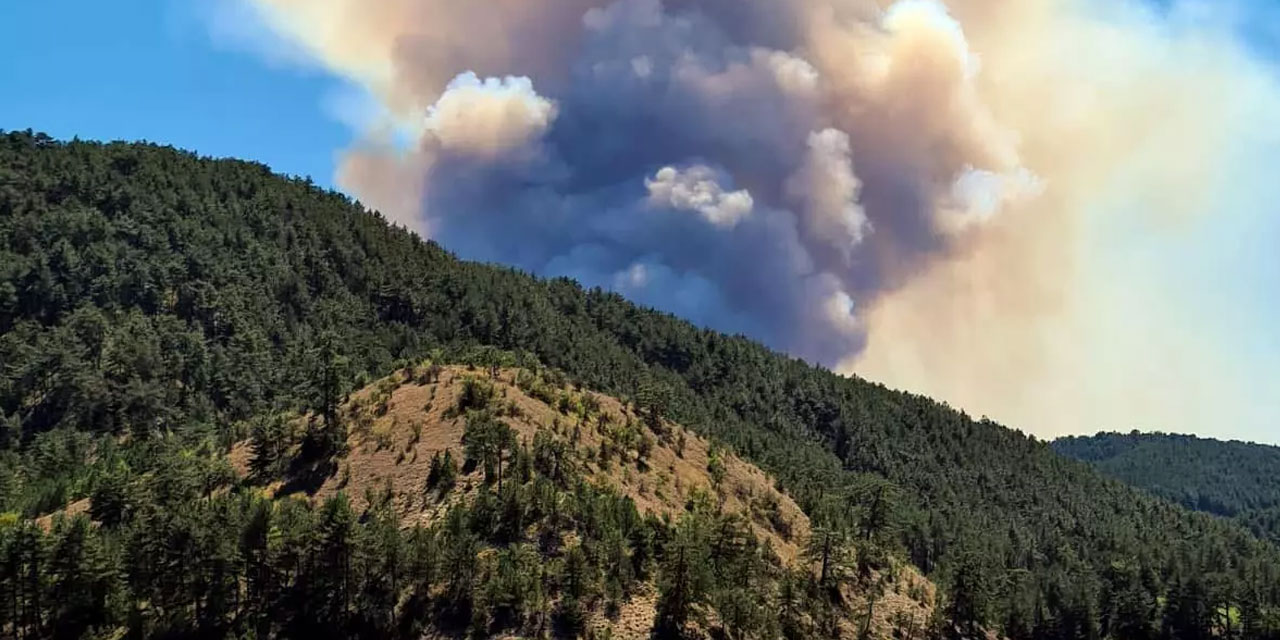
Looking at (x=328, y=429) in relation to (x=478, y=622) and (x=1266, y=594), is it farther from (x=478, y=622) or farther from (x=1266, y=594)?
(x=1266, y=594)

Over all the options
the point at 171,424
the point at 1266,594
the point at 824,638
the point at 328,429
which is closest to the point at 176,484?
the point at 328,429

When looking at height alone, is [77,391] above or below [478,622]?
above

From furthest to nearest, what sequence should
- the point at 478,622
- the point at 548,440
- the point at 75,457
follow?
the point at 75,457 < the point at 548,440 < the point at 478,622

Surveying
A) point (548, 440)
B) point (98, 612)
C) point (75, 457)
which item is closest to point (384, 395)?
point (548, 440)

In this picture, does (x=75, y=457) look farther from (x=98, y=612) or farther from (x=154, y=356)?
(x=98, y=612)

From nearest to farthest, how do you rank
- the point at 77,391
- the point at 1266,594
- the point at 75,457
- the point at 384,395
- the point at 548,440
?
the point at 548,440, the point at 384,395, the point at 75,457, the point at 77,391, the point at 1266,594

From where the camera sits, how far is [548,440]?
89500 millimetres

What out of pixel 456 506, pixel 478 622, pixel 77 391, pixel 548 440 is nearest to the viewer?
pixel 478 622

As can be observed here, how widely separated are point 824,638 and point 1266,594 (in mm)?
161901

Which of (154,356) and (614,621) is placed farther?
(154,356)

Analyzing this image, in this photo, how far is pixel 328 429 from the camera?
90.9m

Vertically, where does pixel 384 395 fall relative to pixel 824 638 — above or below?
above

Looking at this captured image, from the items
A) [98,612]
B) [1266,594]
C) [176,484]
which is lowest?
[98,612]

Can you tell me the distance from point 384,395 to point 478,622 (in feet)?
141
